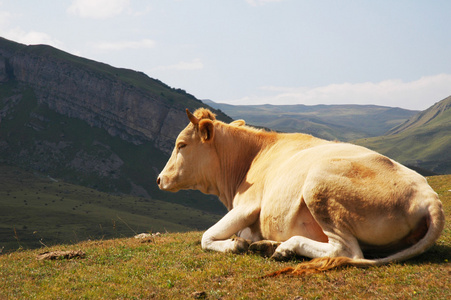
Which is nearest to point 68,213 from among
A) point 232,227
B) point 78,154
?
point 78,154

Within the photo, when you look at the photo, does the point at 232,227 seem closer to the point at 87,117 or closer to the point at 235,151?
the point at 235,151

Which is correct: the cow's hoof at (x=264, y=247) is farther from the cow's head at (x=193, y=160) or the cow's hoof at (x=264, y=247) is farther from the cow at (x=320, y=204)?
the cow's head at (x=193, y=160)

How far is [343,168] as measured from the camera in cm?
756

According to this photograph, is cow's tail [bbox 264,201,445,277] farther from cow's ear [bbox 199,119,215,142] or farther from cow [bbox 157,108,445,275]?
cow's ear [bbox 199,119,215,142]

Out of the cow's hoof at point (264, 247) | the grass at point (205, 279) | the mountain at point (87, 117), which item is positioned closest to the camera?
the grass at point (205, 279)

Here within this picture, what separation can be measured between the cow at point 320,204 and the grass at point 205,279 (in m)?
0.34

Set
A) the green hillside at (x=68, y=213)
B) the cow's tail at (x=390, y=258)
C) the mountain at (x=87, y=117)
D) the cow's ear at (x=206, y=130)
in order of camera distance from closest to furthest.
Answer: the cow's tail at (x=390, y=258), the cow's ear at (x=206, y=130), the green hillside at (x=68, y=213), the mountain at (x=87, y=117)

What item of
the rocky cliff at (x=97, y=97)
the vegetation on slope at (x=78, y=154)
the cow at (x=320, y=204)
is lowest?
the vegetation on slope at (x=78, y=154)

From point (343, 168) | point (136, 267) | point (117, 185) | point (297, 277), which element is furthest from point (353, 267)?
point (117, 185)

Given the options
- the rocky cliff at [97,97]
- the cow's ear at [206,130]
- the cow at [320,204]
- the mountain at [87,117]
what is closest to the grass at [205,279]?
the cow at [320,204]

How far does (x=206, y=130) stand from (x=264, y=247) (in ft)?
10.9

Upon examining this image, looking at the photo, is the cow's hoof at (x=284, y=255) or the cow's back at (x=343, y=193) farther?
A: the cow's hoof at (x=284, y=255)

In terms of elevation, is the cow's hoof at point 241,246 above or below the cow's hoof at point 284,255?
below

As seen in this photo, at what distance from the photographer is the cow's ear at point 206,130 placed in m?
10.4
